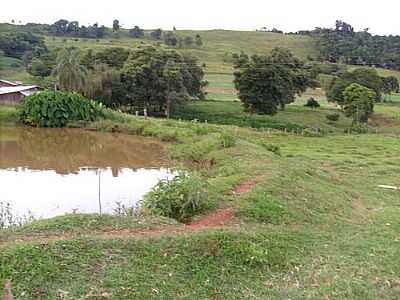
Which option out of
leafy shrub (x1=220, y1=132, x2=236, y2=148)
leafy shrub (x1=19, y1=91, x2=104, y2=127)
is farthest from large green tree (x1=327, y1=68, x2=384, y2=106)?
leafy shrub (x1=220, y1=132, x2=236, y2=148)

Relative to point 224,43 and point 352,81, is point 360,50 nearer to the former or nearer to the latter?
point 224,43

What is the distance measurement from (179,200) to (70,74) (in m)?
25.1

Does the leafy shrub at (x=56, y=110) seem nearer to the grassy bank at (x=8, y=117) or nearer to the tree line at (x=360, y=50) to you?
the grassy bank at (x=8, y=117)

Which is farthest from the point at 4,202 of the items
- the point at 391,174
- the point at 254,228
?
the point at 391,174

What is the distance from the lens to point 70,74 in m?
32.5

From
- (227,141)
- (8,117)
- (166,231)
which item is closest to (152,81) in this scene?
(8,117)

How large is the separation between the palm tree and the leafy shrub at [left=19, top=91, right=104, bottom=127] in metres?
6.90

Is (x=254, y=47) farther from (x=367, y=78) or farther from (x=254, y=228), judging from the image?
(x=254, y=228)

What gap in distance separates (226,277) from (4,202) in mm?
7212

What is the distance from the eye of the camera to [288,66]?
123ft

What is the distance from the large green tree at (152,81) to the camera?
3303cm

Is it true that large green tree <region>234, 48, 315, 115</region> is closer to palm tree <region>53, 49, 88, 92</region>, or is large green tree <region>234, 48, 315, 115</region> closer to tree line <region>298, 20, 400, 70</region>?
palm tree <region>53, 49, 88, 92</region>

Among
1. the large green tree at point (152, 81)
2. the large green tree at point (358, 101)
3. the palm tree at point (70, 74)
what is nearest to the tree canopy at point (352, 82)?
the large green tree at point (358, 101)

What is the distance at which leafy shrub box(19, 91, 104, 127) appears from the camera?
981 inches
